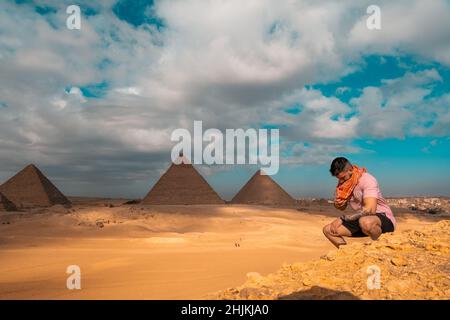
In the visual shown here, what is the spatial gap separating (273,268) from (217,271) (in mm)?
736

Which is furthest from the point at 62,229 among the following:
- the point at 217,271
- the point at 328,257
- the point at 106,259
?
the point at 328,257

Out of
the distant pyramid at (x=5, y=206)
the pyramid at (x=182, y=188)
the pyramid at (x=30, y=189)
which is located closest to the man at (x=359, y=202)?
the distant pyramid at (x=5, y=206)

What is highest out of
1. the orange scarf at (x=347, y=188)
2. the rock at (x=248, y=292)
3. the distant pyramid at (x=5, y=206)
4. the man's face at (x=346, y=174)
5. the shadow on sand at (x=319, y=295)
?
the man's face at (x=346, y=174)

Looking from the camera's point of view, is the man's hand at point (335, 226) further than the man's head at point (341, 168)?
Yes

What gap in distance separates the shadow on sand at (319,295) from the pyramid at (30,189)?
107ft

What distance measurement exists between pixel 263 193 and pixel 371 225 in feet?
110

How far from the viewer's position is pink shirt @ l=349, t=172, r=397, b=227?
4961 millimetres

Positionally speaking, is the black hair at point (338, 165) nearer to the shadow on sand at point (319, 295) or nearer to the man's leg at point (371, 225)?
the man's leg at point (371, 225)

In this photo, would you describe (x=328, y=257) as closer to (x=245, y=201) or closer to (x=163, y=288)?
(x=163, y=288)

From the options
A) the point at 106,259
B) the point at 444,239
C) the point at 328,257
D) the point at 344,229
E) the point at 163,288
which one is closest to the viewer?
the point at 163,288

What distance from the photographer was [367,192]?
16.3ft

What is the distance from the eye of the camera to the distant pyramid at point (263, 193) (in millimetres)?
38125

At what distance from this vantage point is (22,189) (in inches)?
1287

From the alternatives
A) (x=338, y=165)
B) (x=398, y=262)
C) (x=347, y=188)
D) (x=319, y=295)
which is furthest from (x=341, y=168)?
(x=319, y=295)
